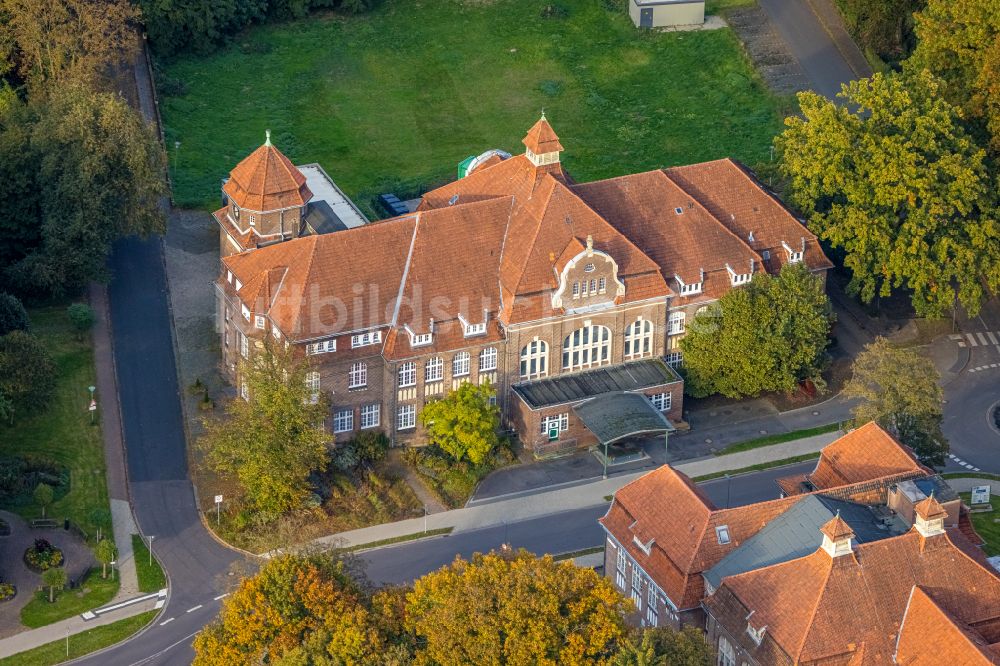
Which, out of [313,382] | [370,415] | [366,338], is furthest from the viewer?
[370,415]

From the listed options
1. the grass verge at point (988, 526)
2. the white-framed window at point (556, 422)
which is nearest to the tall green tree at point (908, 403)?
the grass verge at point (988, 526)

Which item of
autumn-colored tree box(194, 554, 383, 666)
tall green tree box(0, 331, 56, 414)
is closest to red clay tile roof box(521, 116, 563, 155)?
tall green tree box(0, 331, 56, 414)

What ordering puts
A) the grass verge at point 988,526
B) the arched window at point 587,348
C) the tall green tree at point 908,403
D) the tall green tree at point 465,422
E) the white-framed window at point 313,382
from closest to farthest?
the grass verge at point 988,526 < the tall green tree at point 908,403 < the white-framed window at point 313,382 < the tall green tree at point 465,422 < the arched window at point 587,348

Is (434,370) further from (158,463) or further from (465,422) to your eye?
(158,463)

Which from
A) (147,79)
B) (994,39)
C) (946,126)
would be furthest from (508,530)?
(147,79)

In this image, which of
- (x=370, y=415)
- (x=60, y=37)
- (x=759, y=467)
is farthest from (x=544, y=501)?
(x=60, y=37)

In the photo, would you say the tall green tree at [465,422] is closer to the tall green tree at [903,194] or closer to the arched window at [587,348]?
the arched window at [587,348]

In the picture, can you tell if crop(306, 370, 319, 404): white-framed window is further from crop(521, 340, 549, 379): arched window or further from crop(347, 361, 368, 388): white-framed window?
crop(521, 340, 549, 379): arched window

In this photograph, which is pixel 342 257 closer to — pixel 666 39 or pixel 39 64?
pixel 39 64

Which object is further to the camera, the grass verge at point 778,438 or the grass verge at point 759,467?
the grass verge at point 778,438
